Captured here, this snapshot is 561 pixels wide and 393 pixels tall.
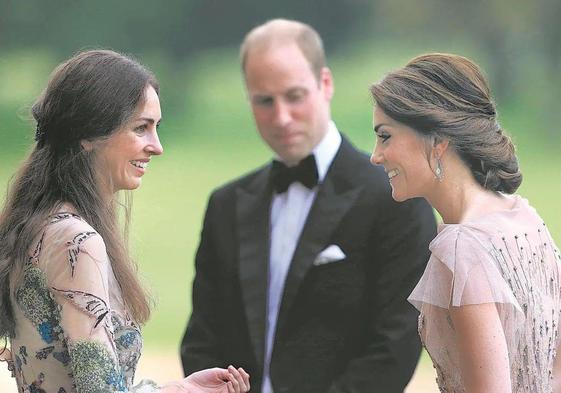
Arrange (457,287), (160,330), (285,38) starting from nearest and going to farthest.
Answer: (457,287) → (285,38) → (160,330)

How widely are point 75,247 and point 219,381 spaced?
469 millimetres

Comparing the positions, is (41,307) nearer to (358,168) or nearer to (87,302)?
(87,302)

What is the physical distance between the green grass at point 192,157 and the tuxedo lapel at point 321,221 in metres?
3.26

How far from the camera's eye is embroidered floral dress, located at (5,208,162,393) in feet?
7.95

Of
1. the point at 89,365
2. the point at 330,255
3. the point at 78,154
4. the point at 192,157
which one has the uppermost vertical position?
the point at 192,157

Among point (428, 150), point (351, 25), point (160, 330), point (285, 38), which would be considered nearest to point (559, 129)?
point (351, 25)

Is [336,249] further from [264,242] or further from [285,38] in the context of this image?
[285,38]

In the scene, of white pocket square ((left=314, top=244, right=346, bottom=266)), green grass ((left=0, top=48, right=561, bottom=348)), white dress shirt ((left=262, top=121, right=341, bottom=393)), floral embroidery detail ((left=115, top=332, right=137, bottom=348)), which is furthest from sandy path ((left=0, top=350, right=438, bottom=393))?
floral embroidery detail ((left=115, top=332, right=137, bottom=348))

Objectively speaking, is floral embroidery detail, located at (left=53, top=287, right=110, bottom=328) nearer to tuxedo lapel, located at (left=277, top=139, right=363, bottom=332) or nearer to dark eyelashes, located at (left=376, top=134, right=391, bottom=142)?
dark eyelashes, located at (left=376, top=134, right=391, bottom=142)

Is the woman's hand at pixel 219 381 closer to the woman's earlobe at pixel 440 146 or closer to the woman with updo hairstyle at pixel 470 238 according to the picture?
the woman with updo hairstyle at pixel 470 238

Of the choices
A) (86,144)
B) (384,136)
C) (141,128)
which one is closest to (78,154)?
(86,144)

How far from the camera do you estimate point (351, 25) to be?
7.97m

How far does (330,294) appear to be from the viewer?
4070mm

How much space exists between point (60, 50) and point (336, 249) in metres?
4.35
